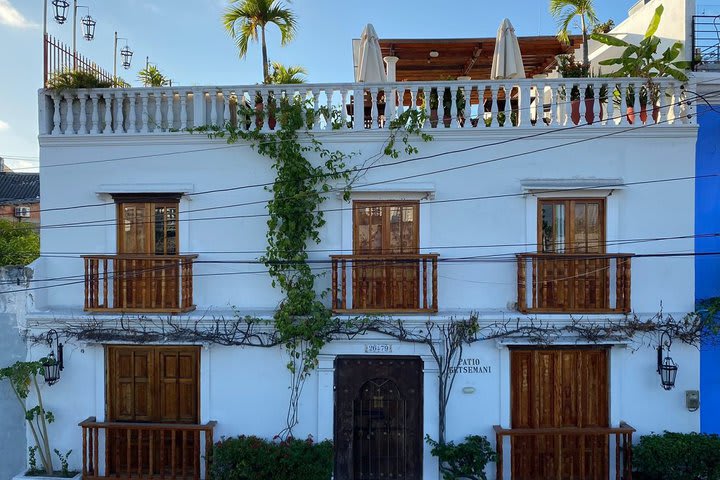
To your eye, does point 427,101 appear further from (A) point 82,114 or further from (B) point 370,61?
(A) point 82,114

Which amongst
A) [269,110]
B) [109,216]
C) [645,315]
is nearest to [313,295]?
[269,110]

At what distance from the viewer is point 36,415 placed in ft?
26.0

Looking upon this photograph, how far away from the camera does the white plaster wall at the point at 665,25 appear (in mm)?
8141

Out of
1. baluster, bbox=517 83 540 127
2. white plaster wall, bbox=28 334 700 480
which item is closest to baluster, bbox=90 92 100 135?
white plaster wall, bbox=28 334 700 480

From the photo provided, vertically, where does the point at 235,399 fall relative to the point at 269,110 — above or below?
below

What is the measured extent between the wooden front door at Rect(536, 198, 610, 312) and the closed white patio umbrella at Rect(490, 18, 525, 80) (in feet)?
6.82

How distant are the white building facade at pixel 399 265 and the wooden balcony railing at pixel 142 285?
30 mm

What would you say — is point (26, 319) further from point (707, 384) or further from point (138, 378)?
point (707, 384)

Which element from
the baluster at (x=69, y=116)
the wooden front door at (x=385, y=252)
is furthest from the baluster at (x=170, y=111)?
the wooden front door at (x=385, y=252)

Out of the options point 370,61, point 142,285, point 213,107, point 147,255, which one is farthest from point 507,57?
point 142,285

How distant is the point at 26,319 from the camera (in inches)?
313

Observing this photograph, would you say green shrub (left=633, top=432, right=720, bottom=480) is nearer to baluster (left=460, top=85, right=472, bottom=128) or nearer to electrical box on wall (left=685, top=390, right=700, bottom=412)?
electrical box on wall (left=685, top=390, right=700, bottom=412)

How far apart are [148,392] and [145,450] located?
0.90m

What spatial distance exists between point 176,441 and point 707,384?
808cm
